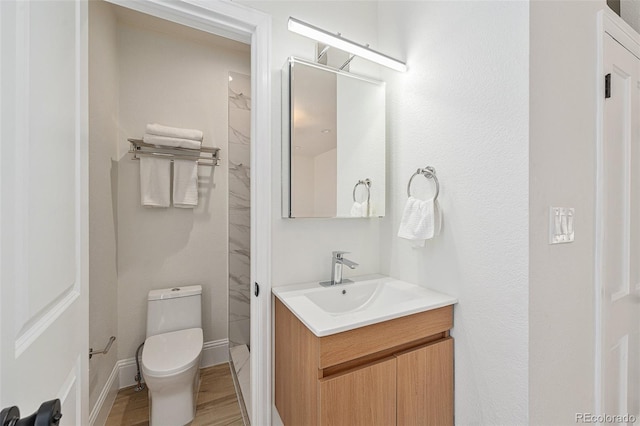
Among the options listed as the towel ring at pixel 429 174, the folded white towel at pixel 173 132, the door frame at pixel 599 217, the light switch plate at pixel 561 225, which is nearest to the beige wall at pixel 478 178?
the towel ring at pixel 429 174

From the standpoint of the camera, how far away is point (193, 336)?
5.98 feet

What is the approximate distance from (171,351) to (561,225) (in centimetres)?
205

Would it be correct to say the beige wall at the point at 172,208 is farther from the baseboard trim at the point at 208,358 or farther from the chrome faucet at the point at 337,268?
the chrome faucet at the point at 337,268

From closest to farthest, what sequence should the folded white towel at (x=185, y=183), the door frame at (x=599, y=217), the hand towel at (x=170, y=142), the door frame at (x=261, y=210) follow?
the door frame at (x=599, y=217) < the door frame at (x=261, y=210) < the hand towel at (x=170, y=142) < the folded white towel at (x=185, y=183)

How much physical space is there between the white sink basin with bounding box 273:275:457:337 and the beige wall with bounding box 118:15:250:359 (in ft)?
4.00

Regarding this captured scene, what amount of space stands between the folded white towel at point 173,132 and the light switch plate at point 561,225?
2068 millimetres

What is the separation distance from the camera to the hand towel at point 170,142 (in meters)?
1.85

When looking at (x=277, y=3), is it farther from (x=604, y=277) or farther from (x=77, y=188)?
(x=604, y=277)

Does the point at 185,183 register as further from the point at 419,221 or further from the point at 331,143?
the point at 419,221

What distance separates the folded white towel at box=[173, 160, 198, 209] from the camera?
1.98m

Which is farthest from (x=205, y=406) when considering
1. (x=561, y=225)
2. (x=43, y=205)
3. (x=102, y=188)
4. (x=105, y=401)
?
(x=561, y=225)

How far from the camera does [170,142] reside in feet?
6.22

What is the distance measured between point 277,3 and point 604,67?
140cm

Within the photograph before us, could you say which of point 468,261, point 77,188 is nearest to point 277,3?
point 77,188
